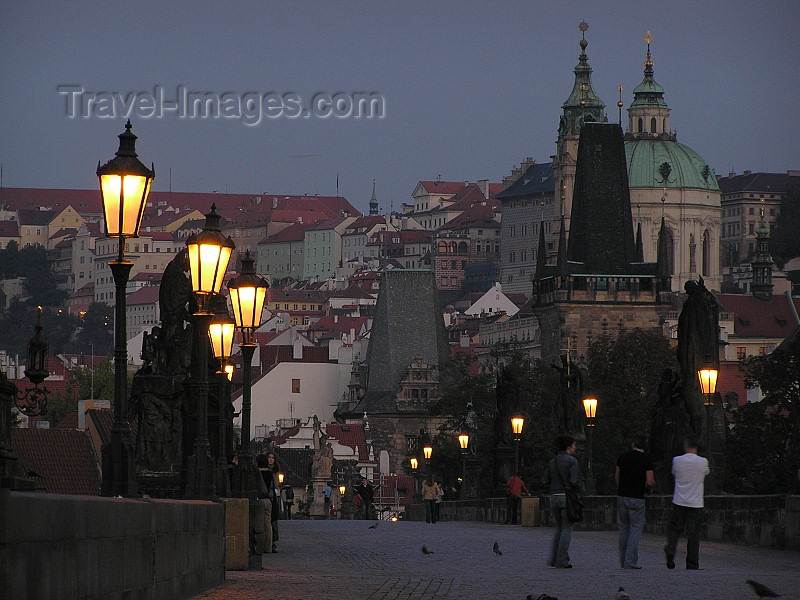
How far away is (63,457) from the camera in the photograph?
222 ft

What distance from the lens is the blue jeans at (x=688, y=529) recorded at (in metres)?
19.0

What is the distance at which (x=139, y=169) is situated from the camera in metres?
14.8

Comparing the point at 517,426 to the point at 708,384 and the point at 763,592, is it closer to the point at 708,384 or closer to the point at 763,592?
the point at 708,384

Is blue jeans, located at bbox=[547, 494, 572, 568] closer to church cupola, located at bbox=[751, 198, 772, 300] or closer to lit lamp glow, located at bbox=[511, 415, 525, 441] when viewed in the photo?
lit lamp glow, located at bbox=[511, 415, 525, 441]

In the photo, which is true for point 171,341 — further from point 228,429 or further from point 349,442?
point 349,442

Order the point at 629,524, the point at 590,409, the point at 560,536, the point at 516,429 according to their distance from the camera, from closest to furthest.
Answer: the point at 629,524, the point at 560,536, the point at 590,409, the point at 516,429

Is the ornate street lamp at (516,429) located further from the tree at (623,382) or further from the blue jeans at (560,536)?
the tree at (623,382)

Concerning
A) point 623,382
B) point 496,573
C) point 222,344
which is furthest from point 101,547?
point 623,382

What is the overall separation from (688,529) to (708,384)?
11665 millimetres

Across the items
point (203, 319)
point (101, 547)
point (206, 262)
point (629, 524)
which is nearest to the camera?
point (101, 547)

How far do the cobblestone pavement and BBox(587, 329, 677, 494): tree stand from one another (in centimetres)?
5469

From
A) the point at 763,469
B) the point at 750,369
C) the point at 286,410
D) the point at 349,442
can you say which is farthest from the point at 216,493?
the point at 286,410

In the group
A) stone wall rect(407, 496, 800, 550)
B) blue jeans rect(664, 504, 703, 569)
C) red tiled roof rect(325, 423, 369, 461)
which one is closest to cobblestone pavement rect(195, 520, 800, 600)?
blue jeans rect(664, 504, 703, 569)

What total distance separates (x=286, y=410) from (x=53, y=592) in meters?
169
